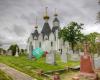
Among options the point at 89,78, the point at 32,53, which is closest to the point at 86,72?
the point at 89,78

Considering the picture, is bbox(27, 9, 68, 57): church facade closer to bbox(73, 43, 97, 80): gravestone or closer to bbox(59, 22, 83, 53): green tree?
bbox(59, 22, 83, 53): green tree

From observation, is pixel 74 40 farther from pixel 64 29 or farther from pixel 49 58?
pixel 49 58

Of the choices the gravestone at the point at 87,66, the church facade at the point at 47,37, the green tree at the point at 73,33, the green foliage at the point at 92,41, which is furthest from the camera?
the church facade at the point at 47,37

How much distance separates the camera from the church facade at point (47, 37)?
9062 centimetres

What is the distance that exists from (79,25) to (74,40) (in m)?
4.25

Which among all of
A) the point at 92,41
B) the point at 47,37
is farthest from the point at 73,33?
the point at 47,37

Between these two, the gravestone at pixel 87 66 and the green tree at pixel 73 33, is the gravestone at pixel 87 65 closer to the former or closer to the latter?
the gravestone at pixel 87 66

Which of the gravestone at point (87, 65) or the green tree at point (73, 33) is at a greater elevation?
the green tree at point (73, 33)

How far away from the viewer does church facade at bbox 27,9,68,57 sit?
90625mm

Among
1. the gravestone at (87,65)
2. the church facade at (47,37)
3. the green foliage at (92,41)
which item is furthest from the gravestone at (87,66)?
the church facade at (47,37)

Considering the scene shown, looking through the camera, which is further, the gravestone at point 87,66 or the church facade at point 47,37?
the church facade at point 47,37

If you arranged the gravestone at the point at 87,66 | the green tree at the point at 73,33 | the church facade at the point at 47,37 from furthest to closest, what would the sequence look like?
1. the church facade at the point at 47,37
2. the green tree at the point at 73,33
3. the gravestone at the point at 87,66

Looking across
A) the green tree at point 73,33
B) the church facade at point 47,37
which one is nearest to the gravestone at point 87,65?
the green tree at point 73,33

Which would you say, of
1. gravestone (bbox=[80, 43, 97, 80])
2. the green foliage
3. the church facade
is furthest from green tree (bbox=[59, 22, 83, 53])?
gravestone (bbox=[80, 43, 97, 80])
